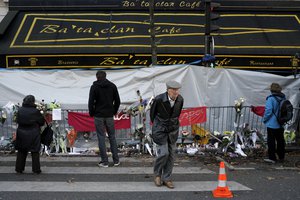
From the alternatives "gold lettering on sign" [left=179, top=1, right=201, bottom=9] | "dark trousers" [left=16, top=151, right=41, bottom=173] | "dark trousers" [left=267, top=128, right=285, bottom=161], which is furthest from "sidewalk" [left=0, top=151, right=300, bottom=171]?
"gold lettering on sign" [left=179, top=1, right=201, bottom=9]

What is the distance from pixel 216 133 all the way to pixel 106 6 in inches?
280

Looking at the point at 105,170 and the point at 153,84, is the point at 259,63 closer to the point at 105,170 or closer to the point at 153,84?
the point at 153,84

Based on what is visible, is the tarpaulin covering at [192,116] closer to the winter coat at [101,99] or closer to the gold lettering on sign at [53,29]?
the winter coat at [101,99]

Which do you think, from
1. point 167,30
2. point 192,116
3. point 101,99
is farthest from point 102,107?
point 167,30

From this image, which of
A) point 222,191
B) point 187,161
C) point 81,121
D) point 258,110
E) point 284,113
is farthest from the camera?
point 258,110

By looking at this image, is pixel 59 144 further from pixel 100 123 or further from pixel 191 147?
pixel 191 147

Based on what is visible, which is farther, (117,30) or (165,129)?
(117,30)

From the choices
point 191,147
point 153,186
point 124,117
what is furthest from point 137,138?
point 153,186

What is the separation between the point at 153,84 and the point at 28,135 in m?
3.81

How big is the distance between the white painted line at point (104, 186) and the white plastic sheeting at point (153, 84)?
11.6 feet

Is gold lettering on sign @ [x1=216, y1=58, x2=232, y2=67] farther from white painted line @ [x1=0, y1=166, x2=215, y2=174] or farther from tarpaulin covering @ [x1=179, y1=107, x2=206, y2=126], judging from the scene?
white painted line @ [x1=0, y1=166, x2=215, y2=174]

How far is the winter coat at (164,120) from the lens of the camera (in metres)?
6.66

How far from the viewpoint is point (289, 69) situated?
13266 mm

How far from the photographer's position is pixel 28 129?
295 inches
